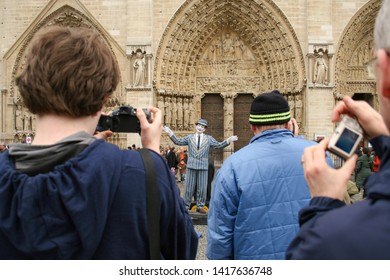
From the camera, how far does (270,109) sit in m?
2.88

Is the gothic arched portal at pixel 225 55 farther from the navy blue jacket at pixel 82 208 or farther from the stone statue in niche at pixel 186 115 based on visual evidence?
the navy blue jacket at pixel 82 208

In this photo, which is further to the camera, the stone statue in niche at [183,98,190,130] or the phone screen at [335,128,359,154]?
the stone statue in niche at [183,98,190,130]

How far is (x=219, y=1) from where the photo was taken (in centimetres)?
1916

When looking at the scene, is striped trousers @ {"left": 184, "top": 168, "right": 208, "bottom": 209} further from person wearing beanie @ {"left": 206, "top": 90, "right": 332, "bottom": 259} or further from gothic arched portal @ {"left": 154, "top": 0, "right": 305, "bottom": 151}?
gothic arched portal @ {"left": 154, "top": 0, "right": 305, "bottom": 151}

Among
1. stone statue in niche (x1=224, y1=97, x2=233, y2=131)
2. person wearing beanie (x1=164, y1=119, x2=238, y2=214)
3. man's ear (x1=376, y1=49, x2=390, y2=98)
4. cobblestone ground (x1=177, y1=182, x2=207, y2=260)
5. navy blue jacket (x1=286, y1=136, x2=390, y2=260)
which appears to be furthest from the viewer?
stone statue in niche (x1=224, y1=97, x2=233, y2=131)

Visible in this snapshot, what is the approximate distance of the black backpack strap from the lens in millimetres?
1520

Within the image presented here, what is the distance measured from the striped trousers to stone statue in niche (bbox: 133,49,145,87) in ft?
32.5

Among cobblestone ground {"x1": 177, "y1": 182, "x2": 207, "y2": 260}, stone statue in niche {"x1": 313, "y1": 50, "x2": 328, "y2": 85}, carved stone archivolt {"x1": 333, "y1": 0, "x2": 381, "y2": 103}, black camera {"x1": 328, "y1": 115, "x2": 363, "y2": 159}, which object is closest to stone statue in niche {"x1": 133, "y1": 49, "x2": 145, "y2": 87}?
stone statue in niche {"x1": 313, "y1": 50, "x2": 328, "y2": 85}

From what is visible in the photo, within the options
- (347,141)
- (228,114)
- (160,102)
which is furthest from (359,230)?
(228,114)

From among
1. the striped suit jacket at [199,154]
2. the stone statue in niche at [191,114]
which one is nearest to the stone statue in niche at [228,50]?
the stone statue in niche at [191,114]

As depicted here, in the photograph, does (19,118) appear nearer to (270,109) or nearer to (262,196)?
(270,109)

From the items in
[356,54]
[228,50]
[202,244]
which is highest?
[228,50]

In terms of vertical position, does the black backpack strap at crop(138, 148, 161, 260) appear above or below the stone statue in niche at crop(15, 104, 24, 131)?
above

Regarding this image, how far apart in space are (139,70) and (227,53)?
4.42 m
